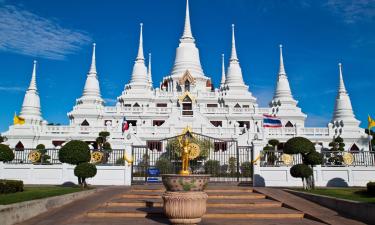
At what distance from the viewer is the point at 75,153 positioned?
2170 cm

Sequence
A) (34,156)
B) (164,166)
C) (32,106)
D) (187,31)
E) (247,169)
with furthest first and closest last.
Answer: (187,31), (32,106), (164,166), (247,169), (34,156)

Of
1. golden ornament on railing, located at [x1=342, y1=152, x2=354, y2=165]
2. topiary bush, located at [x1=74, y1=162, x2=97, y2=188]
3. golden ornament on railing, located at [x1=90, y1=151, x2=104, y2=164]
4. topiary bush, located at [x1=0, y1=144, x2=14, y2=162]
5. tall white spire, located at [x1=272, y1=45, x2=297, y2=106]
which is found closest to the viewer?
topiary bush, located at [x1=74, y1=162, x2=97, y2=188]

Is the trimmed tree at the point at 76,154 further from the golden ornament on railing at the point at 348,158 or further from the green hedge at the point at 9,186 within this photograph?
the golden ornament on railing at the point at 348,158

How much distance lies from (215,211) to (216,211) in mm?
40

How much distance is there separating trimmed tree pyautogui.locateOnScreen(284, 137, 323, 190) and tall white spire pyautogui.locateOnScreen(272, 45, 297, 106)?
35807 mm

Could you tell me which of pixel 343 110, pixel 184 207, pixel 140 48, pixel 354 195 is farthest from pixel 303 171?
pixel 140 48

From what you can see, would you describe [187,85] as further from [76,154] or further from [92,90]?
[76,154]

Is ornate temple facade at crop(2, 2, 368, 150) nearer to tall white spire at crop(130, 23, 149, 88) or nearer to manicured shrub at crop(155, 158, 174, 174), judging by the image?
tall white spire at crop(130, 23, 149, 88)

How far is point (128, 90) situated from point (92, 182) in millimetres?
36233

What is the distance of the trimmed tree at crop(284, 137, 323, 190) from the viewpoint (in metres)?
21.0

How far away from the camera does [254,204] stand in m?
15.8

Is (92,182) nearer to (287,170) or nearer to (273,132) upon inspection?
(287,170)

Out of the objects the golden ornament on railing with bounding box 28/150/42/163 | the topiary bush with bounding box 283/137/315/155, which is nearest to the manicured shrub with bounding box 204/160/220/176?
the topiary bush with bounding box 283/137/315/155

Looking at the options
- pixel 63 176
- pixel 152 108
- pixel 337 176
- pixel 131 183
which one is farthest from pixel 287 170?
pixel 152 108
